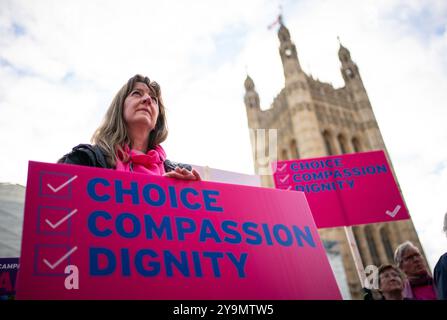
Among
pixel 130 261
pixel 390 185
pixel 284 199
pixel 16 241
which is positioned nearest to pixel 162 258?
pixel 130 261

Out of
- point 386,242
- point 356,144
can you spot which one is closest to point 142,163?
point 386,242

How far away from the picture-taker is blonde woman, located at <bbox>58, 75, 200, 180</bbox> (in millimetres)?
1679

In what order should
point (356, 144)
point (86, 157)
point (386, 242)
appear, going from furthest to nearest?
point (356, 144) → point (386, 242) → point (86, 157)

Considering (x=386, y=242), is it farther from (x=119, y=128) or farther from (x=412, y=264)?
(x=119, y=128)

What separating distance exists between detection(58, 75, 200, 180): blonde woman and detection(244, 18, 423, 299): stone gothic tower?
720 inches

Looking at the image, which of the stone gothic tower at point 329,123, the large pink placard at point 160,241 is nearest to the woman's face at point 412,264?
the large pink placard at point 160,241

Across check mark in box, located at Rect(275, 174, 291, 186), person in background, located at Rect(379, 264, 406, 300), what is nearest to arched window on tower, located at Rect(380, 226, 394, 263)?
check mark in box, located at Rect(275, 174, 291, 186)

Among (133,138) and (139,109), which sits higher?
(139,109)

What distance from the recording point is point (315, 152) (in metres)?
22.0

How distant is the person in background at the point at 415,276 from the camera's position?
3.16m

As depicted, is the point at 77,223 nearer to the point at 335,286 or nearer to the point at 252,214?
the point at 252,214

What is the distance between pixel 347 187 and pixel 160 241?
399 centimetres

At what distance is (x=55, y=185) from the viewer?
1.38 meters

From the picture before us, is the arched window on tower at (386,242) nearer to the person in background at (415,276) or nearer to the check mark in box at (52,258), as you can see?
the person in background at (415,276)
